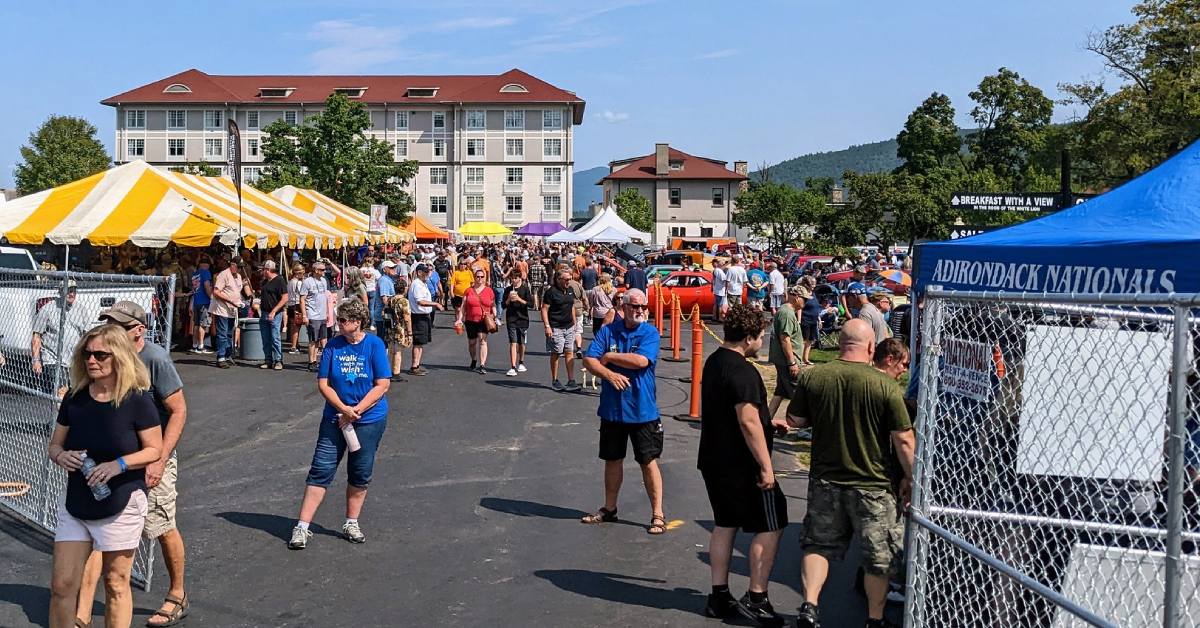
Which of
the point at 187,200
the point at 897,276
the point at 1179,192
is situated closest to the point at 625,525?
the point at 1179,192

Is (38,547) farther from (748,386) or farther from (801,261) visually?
(801,261)

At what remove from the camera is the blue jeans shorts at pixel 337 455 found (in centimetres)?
715

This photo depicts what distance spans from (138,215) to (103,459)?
14.4m

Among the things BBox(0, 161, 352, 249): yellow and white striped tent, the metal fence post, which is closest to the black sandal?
the metal fence post

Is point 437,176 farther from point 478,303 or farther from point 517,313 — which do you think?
point 517,313

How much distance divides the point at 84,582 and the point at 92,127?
89452mm

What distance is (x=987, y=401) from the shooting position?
4.68m

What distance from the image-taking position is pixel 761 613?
19.1 feet

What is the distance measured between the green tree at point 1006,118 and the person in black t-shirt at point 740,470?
68.0 meters

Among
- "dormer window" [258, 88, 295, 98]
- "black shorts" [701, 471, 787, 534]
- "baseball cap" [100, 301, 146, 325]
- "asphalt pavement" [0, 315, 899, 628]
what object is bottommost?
"asphalt pavement" [0, 315, 899, 628]

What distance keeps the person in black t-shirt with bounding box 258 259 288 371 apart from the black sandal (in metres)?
9.50

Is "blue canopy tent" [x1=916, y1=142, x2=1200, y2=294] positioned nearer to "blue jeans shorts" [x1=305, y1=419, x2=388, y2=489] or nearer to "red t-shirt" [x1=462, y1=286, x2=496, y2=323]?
"blue jeans shorts" [x1=305, y1=419, x2=388, y2=489]

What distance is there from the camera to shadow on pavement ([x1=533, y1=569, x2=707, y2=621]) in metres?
6.25

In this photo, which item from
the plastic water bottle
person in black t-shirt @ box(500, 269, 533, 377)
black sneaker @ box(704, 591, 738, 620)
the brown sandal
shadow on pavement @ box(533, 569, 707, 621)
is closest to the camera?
the plastic water bottle
